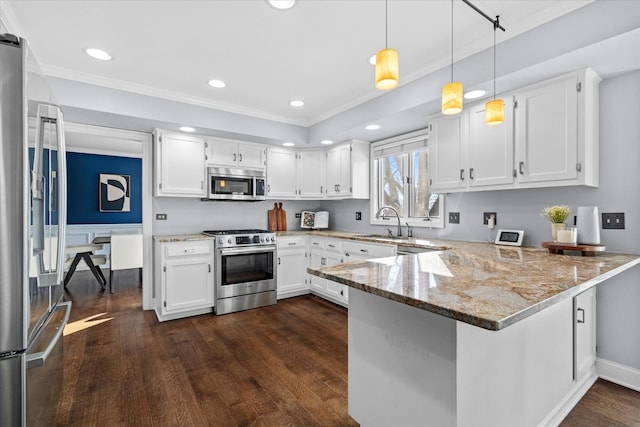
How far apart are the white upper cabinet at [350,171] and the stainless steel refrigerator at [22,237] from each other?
10.9 feet

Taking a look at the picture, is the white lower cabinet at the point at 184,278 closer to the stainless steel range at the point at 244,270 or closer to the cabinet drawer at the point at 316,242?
the stainless steel range at the point at 244,270

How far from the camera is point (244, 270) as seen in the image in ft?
12.8

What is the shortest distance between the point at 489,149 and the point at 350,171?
189 centimetres

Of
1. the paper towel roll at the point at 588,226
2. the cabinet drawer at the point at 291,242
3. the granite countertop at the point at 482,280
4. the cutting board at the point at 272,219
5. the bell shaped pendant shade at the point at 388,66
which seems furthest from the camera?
the cutting board at the point at 272,219

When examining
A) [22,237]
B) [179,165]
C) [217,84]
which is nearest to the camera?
[22,237]

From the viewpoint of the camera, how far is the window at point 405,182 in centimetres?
365

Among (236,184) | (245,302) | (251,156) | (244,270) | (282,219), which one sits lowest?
(245,302)

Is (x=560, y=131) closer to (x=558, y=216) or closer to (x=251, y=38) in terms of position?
(x=558, y=216)

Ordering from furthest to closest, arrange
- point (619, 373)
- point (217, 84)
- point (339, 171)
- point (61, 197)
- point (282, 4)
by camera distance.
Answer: point (339, 171)
point (217, 84)
point (619, 373)
point (282, 4)
point (61, 197)

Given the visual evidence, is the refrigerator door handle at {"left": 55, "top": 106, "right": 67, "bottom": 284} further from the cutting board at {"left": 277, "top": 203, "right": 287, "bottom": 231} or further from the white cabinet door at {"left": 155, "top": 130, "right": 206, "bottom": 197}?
the cutting board at {"left": 277, "top": 203, "right": 287, "bottom": 231}

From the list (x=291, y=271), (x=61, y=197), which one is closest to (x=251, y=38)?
(x=61, y=197)

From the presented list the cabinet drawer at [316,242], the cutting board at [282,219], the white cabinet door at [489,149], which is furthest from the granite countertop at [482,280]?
the cutting board at [282,219]

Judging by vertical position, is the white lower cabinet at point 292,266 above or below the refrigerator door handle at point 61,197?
below

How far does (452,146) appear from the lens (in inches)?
115
